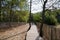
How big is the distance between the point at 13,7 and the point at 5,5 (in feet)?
9.64

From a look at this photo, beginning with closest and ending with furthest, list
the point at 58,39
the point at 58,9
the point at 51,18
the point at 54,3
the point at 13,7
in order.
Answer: the point at 58,39 → the point at 54,3 → the point at 58,9 → the point at 51,18 → the point at 13,7

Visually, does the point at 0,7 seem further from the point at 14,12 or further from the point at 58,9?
the point at 58,9

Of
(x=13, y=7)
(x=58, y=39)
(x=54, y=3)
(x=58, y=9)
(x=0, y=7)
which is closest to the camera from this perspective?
(x=58, y=39)

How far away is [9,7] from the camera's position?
22031mm

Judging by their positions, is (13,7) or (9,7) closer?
(9,7)

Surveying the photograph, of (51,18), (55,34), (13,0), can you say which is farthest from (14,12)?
(55,34)

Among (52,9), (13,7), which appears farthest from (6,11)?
(52,9)

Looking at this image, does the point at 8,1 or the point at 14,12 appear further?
the point at 14,12

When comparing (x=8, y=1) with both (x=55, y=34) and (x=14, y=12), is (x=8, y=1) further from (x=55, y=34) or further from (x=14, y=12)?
(x=55, y=34)

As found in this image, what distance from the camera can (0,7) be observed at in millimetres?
19688

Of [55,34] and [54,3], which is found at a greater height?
[54,3]

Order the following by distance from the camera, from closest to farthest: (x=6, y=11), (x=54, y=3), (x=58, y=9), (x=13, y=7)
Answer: (x=54, y=3) → (x=58, y=9) → (x=6, y=11) → (x=13, y=7)

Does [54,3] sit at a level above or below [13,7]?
above

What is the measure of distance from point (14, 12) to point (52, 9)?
1326cm
